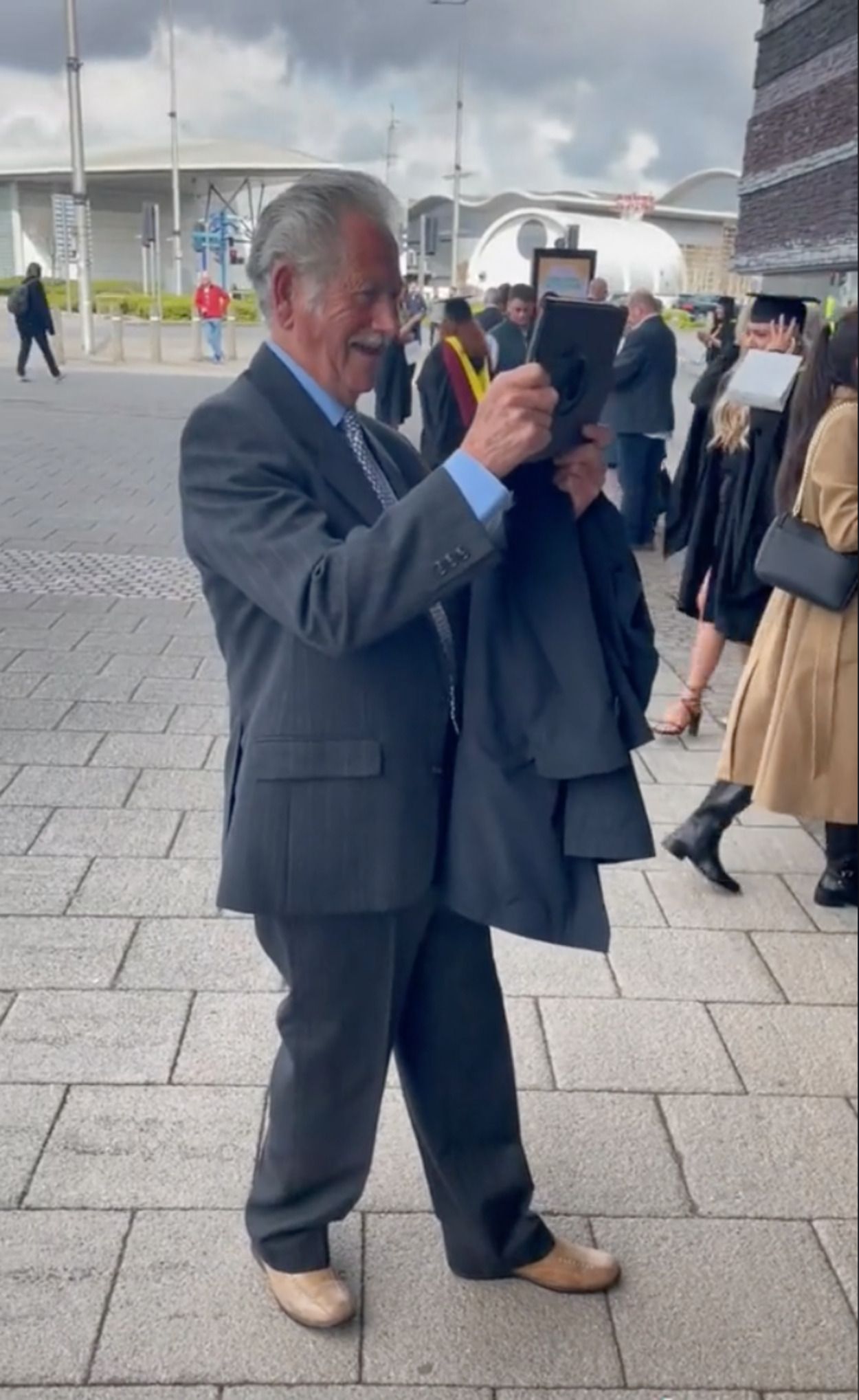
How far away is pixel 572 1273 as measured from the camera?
2.24m

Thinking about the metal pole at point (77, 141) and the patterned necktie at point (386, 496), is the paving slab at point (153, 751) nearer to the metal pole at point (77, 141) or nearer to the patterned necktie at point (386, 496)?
the metal pole at point (77, 141)

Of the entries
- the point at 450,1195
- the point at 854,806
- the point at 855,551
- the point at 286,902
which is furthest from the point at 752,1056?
the point at 854,806

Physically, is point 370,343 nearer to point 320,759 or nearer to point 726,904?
point 320,759

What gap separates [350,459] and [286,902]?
62 centimetres

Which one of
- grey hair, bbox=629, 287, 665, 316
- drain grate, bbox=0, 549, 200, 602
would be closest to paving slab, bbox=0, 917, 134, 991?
drain grate, bbox=0, 549, 200, 602

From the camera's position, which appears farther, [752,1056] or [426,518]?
[752,1056]

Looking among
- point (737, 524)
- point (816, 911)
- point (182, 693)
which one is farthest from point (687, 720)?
point (182, 693)

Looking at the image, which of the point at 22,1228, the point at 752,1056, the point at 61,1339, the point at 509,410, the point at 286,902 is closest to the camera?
the point at 509,410

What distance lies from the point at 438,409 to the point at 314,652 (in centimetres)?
638

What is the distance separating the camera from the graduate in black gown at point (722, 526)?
356 centimetres

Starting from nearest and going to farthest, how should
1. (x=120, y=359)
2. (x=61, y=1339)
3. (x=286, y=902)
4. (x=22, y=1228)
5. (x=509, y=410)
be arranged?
1. (x=509, y=410)
2. (x=286, y=902)
3. (x=61, y=1339)
4. (x=22, y=1228)
5. (x=120, y=359)

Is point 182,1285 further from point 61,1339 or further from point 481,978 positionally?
point 481,978

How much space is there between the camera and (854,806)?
0.83 m

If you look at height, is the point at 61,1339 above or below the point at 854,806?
below
